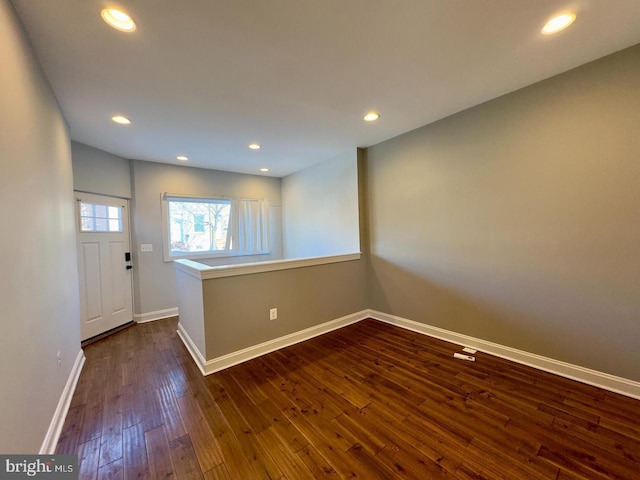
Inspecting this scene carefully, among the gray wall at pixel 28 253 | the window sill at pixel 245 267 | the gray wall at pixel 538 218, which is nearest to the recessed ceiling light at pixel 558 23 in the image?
the gray wall at pixel 538 218

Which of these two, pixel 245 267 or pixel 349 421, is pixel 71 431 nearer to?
pixel 245 267

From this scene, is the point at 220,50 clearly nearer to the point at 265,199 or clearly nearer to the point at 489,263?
the point at 489,263

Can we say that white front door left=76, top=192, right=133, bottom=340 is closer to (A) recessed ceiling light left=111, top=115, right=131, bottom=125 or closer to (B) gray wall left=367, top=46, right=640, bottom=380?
(A) recessed ceiling light left=111, top=115, right=131, bottom=125

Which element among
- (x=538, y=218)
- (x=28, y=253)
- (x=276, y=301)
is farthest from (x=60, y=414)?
(x=538, y=218)

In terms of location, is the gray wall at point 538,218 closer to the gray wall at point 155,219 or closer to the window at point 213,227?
the window at point 213,227

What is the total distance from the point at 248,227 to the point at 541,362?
462 centimetres

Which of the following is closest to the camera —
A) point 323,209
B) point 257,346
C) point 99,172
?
point 257,346

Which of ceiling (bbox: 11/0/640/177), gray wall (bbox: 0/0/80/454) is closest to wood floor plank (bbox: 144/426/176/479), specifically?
gray wall (bbox: 0/0/80/454)

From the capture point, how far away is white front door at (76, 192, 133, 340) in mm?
3275

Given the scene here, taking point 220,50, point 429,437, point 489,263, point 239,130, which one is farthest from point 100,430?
point 489,263

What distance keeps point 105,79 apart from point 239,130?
1242 millimetres

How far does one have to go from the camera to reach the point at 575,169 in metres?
2.08

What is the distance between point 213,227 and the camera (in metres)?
4.78

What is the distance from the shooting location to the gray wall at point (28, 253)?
1.19 m
